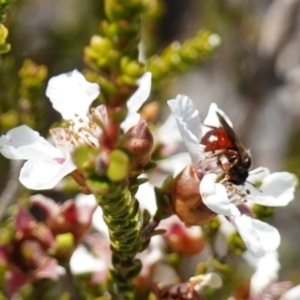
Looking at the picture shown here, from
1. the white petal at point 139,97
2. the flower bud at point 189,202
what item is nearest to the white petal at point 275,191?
the flower bud at point 189,202

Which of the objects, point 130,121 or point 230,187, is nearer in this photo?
point 130,121

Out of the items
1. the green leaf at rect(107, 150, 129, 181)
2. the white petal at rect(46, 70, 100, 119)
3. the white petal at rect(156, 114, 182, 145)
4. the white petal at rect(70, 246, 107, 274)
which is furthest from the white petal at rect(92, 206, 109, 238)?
the green leaf at rect(107, 150, 129, 181)

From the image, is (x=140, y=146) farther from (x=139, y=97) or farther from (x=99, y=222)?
(x=99, y=222)

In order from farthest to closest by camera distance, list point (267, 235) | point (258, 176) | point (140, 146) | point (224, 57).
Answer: point (224, 57) < point (258, 176) < point (267, 235) < point (140, 146)

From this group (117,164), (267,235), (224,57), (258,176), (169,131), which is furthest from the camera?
(224,57)

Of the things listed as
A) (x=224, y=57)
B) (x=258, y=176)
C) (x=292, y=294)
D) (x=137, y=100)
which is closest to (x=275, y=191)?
(x=258, y=176)

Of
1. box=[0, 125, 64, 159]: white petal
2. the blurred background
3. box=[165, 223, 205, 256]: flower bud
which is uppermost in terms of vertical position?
the blurred background

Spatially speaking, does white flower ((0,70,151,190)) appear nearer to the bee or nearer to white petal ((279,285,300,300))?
the bee
